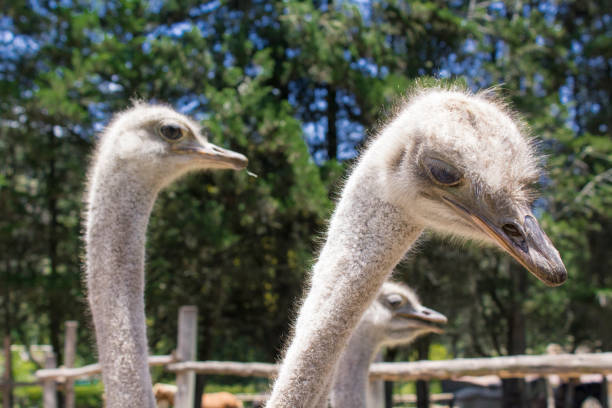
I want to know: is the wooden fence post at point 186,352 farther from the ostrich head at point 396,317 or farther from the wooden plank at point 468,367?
the ostrich head at point 396,317

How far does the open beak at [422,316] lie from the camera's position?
11.0ft

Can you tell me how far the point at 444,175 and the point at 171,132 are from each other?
5.02 feet

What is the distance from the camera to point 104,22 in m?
10.5

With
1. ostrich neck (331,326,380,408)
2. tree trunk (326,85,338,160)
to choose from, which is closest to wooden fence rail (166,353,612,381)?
ostrich neck (331,326,380,408)

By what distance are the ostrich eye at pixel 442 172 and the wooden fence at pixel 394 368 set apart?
3.00 feet

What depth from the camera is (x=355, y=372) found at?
315 cm

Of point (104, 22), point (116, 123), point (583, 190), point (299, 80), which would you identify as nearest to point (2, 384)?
point (116, 123)

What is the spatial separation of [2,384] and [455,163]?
6376 millimetres

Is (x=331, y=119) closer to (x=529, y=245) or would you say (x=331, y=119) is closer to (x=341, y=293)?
(x=341, y=293)

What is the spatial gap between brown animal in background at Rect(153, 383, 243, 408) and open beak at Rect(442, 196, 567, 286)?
7652 mm

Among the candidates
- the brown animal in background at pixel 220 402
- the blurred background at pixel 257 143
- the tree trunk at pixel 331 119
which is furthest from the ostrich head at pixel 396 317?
the tree trunk at pixel 331 119

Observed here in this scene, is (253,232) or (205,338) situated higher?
(253,232)

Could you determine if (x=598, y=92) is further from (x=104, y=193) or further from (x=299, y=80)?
(x=104, y=193)

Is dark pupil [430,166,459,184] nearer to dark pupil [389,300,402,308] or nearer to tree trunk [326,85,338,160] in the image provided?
dark pupil [389,300,402,308]
